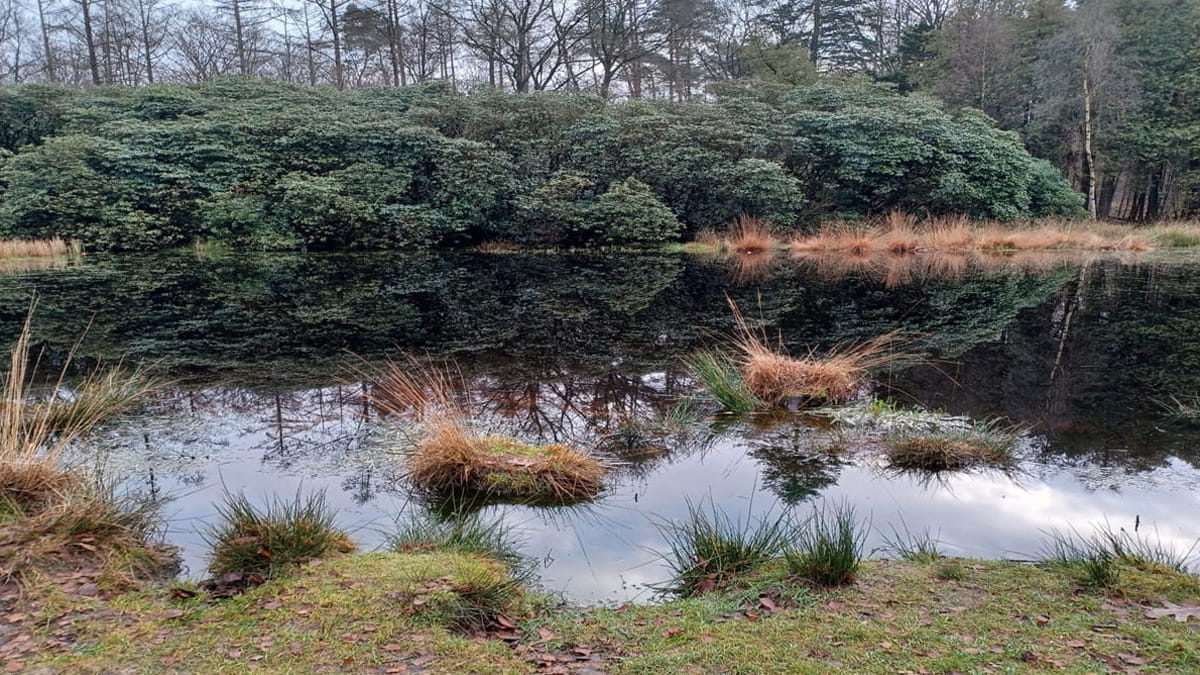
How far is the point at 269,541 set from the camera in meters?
3.07

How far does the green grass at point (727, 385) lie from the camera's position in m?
5.79

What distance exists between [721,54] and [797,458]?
32.7 m

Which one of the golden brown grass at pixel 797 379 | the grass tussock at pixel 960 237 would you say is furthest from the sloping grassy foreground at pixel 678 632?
the grass tussock at pixel 960 237

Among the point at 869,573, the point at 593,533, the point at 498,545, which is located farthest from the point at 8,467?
the point at 869,573

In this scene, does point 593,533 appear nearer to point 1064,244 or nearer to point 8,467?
point 8,467

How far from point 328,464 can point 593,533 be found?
6.03 feet

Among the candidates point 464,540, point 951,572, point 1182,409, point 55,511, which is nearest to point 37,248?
point 55,511

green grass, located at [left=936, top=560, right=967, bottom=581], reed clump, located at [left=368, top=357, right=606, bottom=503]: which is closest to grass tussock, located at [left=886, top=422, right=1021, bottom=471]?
green grass, located at [left=936, top=560, right=967, bottom=581]

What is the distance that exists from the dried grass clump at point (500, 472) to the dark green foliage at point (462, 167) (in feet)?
51.3

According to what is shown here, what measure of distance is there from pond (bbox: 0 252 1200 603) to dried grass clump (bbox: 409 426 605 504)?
17cm

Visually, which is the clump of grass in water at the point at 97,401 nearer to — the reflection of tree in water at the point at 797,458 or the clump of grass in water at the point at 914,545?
the reflection of tree in water at the point at 797,458

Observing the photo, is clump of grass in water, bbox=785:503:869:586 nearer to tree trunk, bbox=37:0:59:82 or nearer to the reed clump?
the reed clump

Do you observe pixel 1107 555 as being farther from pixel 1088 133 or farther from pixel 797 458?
pixel 1088 133

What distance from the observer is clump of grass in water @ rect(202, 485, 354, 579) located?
300 centimetres
